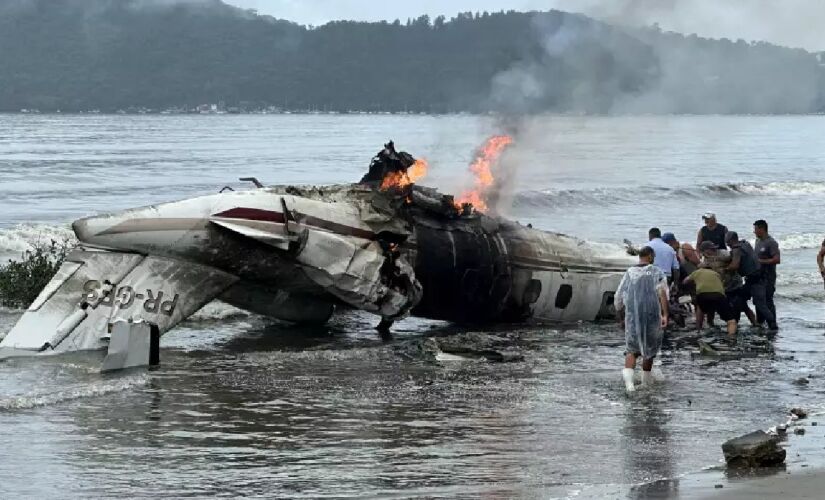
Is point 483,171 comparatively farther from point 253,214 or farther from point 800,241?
point 800,241

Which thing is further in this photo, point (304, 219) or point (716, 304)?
point (716, 304)

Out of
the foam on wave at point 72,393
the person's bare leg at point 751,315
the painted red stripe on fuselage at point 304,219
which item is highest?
the painted red stripe on fuselage at point 304,219

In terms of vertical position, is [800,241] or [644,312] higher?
[644,312]

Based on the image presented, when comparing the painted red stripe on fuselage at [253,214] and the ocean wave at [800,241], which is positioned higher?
the painted red stripe on fuselage at [253,214]

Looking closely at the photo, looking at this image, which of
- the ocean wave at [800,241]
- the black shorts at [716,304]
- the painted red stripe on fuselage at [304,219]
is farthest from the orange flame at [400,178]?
the ocean wave at [800,241]

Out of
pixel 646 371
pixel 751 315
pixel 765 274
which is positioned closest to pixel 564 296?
pixel 751 315

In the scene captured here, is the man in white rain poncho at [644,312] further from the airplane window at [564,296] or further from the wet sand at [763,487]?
the airplane window at [564,296]

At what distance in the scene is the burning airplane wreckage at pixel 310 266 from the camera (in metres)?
18.6

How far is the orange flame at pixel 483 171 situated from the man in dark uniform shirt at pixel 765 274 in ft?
16.4

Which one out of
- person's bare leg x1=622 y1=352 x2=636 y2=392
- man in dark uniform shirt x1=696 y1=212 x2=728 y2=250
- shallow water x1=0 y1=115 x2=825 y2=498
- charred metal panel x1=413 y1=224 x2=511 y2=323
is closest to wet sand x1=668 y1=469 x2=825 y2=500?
shallow water x1=0 y1=115 x2=825 y2=498

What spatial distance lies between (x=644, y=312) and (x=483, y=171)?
8.26 metres

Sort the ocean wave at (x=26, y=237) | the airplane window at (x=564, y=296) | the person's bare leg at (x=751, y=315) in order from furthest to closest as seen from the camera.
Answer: the ocean wave at (x=26, y=237) < the airplane window at (x=564, y=296) < the person's bare leg at (x=751, y=315)

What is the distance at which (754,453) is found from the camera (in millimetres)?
11781

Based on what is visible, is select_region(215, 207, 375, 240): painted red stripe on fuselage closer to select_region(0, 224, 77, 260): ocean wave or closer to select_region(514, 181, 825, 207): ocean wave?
select_region(0, 224, 77, 260): ocean wave
